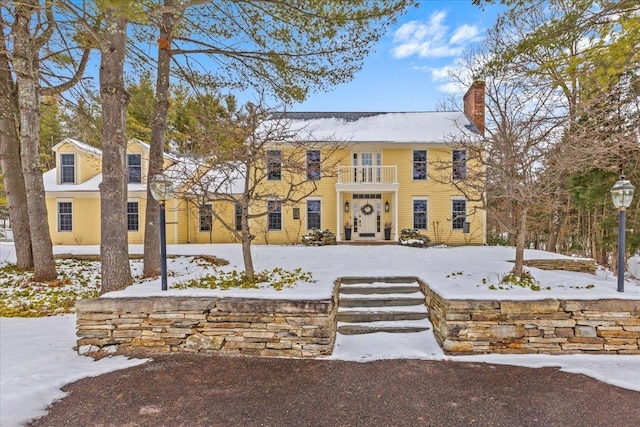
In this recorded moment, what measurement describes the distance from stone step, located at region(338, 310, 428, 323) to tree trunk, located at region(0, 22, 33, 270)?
8437 millimetres

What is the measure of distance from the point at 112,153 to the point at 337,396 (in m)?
4.91

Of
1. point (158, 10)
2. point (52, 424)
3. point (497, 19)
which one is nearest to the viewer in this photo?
point (52, 424)

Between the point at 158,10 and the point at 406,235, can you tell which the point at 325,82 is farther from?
the point at 406,235

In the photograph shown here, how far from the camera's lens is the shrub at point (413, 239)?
12.1 meters

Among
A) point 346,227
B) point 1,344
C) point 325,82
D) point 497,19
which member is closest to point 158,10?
point 325,82

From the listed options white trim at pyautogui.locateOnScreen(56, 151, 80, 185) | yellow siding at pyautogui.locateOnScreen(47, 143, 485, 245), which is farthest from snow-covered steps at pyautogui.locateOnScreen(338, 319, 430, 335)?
white trim at pyautogui.locateOnScreen(56, 151, 80, 185)

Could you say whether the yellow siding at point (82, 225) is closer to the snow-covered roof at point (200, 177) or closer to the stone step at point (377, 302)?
the snow-covered roof at point (200, 177)

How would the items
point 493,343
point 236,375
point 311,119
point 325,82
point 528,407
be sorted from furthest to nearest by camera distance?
point 311,119 → point 325,82 → point 493,343 → point 236,375 → point 528,407

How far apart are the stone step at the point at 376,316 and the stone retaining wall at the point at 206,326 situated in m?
0.77

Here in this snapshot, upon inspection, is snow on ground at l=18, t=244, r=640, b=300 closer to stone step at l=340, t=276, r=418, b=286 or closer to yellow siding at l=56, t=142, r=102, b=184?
stone step at l=340, t=276, r=418, b=286

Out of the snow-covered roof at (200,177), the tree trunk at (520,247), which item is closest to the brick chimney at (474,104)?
the tree trunk at (520,247)

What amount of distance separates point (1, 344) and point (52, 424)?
2.48m

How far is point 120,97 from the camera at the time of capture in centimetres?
507

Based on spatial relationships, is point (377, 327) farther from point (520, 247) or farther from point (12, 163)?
point (12, 163)
